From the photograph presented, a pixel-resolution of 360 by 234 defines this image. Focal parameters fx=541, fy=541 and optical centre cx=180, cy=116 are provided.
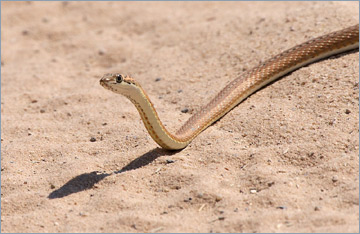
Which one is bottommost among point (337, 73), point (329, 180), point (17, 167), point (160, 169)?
point (17, 167)

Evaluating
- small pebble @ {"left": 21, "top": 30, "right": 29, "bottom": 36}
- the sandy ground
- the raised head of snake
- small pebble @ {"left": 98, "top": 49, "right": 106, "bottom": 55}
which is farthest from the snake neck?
small pebble @ {"left": 21, "top": 30, "right": 29, "bottom": 36}

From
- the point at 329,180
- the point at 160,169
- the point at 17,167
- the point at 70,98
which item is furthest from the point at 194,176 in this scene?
the point at 70,98

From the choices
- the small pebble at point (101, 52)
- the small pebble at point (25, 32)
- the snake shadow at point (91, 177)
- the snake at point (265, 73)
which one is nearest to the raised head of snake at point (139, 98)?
the snake shadow at point (91, 177)

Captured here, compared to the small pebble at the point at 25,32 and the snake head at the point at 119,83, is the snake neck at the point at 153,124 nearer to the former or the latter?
the snake head at the point at 119,83

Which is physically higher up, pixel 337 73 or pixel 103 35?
pixel 337 73

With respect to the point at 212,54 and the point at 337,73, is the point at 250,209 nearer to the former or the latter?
the point at 337,73

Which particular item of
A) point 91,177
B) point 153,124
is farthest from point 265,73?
point 91,177
